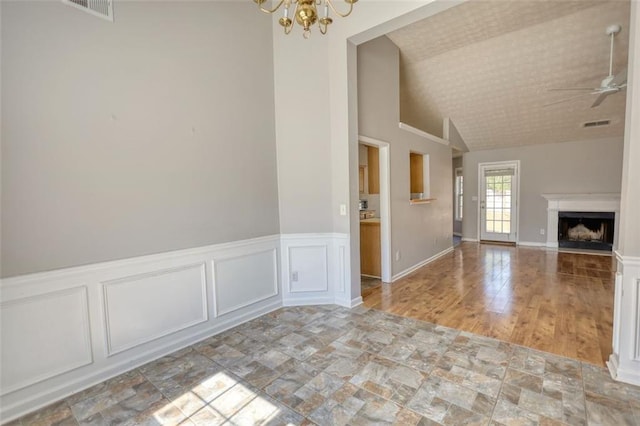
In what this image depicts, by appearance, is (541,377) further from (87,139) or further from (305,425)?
(87,139)

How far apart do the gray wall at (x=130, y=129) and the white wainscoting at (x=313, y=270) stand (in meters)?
0.54

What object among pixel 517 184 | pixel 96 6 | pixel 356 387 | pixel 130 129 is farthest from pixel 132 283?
pixel 517 184

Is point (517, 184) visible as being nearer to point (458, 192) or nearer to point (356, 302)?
point (458, 192)

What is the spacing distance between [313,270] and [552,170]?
262 inches

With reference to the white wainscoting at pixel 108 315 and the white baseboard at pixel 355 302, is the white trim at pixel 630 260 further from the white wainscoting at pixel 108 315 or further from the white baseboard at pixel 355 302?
the white wainscoting at pixel 108 315

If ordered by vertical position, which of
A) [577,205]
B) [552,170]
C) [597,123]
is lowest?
[577,205]

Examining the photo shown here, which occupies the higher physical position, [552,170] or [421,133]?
[421,133]

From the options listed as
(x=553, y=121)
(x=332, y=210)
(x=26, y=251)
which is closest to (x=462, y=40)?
(x=553, y=121)

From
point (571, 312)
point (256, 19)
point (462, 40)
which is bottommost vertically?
point (571, 312)

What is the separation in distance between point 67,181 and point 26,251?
498 millimetres

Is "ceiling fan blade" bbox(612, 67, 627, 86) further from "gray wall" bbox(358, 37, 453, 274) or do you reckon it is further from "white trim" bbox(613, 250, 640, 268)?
"white trim" bbox(613, 250, 640, 268)

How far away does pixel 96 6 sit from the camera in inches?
83.4

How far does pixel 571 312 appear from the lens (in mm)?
3295

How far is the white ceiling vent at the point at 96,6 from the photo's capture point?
2037mm
